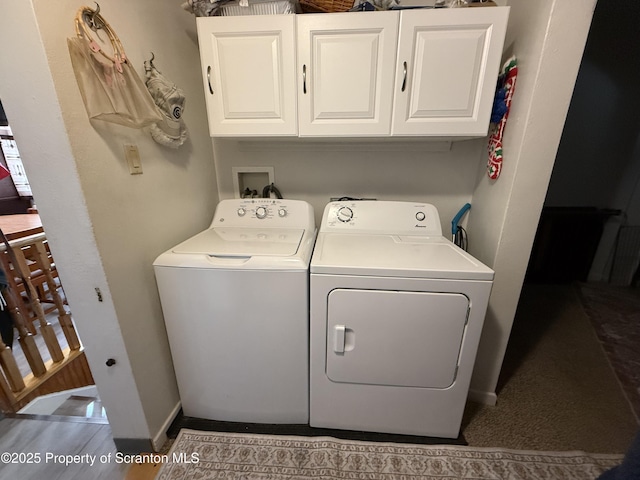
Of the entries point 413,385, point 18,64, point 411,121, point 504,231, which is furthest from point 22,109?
point 504,231

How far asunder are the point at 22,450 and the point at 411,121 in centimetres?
269

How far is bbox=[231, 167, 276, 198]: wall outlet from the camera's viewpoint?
1.84 meters

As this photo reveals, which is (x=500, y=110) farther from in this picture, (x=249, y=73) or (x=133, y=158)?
(x=133, y=158)

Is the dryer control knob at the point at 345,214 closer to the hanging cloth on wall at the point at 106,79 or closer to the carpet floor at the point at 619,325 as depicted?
the hanging cloth on wall at the point at 106,79

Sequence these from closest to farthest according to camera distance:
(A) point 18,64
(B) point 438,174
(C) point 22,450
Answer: (A) point 18,64, (C) point 22,450, (B) point 438,174

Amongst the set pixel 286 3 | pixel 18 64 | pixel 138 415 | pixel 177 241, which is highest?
pixel 286 3

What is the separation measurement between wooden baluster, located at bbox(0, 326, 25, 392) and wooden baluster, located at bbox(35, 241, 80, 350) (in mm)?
401

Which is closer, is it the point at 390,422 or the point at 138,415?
the point at 138,415

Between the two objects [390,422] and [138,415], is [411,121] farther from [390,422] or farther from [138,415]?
[138,415]

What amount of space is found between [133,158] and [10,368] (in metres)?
1.85

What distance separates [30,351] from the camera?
187 centimetres

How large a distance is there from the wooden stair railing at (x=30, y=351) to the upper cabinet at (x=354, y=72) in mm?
1829

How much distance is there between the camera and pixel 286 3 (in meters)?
1.20

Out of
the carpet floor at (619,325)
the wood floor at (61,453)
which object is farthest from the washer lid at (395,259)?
the carpet floor at (619,325)
